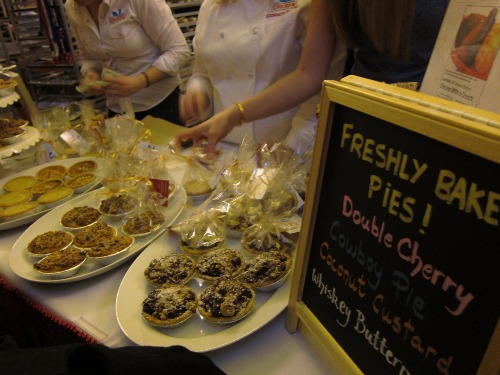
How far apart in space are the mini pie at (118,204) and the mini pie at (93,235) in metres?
0.07

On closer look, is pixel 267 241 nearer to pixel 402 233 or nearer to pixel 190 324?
pixel 190 324

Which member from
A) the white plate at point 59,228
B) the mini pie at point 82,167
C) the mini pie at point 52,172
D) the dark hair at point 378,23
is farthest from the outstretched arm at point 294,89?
the mini pie at point 52,172

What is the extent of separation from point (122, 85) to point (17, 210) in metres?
1.20

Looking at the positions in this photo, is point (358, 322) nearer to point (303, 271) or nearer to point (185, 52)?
point (303, 271)

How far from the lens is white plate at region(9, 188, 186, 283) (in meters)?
1.09

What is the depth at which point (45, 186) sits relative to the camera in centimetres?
158

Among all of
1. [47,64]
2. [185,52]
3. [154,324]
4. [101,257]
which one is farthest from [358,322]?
[47,64]

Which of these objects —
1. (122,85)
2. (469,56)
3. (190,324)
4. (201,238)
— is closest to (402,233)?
(469,56)

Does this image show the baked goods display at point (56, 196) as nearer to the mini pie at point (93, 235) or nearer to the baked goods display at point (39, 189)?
the baked goods display at point (39, 189)

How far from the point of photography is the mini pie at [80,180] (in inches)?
62.4

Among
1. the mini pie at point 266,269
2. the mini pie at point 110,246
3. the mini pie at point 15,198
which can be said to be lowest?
the mini pie at point 15,198

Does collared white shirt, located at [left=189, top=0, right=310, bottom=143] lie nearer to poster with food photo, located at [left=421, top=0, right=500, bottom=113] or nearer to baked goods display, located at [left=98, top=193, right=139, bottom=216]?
baked goods display, located at [left=98, top=193, right=139, bottom=216]

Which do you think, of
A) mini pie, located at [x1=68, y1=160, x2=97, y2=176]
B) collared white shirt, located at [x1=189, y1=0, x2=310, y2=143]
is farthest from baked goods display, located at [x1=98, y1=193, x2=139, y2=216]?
collared white shirt, located at [x1=189, y1=0, x2=310, y2=143]

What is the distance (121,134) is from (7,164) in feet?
2.18
